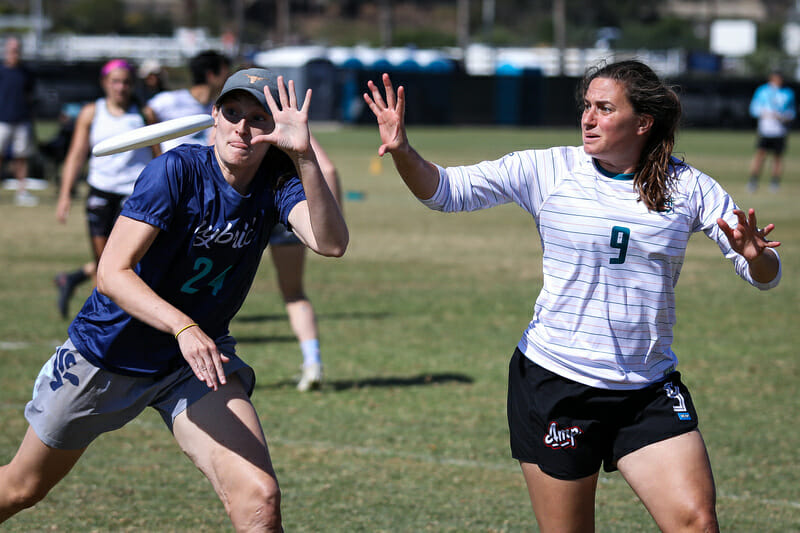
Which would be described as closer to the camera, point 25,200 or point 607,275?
point 607,275

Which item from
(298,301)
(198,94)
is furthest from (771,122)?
(298,301)

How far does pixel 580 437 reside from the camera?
156 inches

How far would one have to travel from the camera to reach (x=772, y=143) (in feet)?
81.4

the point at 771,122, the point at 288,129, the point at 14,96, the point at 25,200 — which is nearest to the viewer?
the point at 288,129

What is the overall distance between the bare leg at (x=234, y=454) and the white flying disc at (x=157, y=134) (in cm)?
95

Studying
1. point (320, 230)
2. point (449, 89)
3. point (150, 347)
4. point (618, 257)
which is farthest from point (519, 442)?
point (449, 89)

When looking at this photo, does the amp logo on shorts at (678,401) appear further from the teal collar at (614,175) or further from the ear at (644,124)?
the ear at (644,124)

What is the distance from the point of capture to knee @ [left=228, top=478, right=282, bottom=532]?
379 cm

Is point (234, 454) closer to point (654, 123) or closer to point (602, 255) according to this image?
point (602, 255)

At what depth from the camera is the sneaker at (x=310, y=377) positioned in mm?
8055

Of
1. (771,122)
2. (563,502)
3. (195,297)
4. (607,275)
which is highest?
(607,275)

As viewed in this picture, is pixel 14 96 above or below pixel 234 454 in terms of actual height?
above

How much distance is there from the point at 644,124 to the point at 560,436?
1.17 metres

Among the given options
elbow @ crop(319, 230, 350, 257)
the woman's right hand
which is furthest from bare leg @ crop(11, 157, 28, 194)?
the woman's right hand
